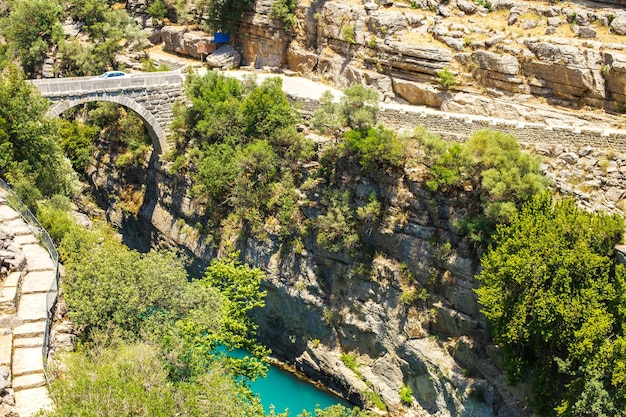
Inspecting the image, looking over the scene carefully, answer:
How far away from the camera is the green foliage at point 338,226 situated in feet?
106

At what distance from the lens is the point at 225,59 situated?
43875 millimetres

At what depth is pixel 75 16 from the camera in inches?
2025

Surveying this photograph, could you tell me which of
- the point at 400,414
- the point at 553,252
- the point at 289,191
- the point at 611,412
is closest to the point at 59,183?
the point at 289,191

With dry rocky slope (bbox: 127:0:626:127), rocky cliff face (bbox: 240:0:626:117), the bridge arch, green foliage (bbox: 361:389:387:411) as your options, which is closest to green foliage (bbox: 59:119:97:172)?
the bridge arch

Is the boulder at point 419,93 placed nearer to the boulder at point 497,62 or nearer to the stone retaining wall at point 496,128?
the stone retaining wall at point 496,128

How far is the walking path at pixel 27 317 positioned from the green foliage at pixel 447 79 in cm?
1790

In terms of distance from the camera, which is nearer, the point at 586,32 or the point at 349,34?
the point at 586,32

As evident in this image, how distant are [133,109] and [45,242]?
15163mm

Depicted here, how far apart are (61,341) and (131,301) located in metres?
2.16

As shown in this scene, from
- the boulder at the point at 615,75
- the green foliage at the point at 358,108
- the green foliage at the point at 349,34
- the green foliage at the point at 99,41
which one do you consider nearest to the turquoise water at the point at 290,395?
the green foliage at the point at 358,108

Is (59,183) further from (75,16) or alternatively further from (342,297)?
(75,16)

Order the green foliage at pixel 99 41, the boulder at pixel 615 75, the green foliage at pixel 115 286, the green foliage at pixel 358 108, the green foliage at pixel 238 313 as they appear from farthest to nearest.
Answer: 1. the green foliage at pixel 99 41
2. the green foliage at pixel 358 108
3. the boulder at pixel 615 75
4. the green foliage at pixel 238 313
5. the green foliage at pixel 115 286

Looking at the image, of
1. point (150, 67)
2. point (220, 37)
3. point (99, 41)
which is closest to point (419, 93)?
point (220, 37)

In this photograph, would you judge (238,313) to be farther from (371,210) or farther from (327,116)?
(327,116)
